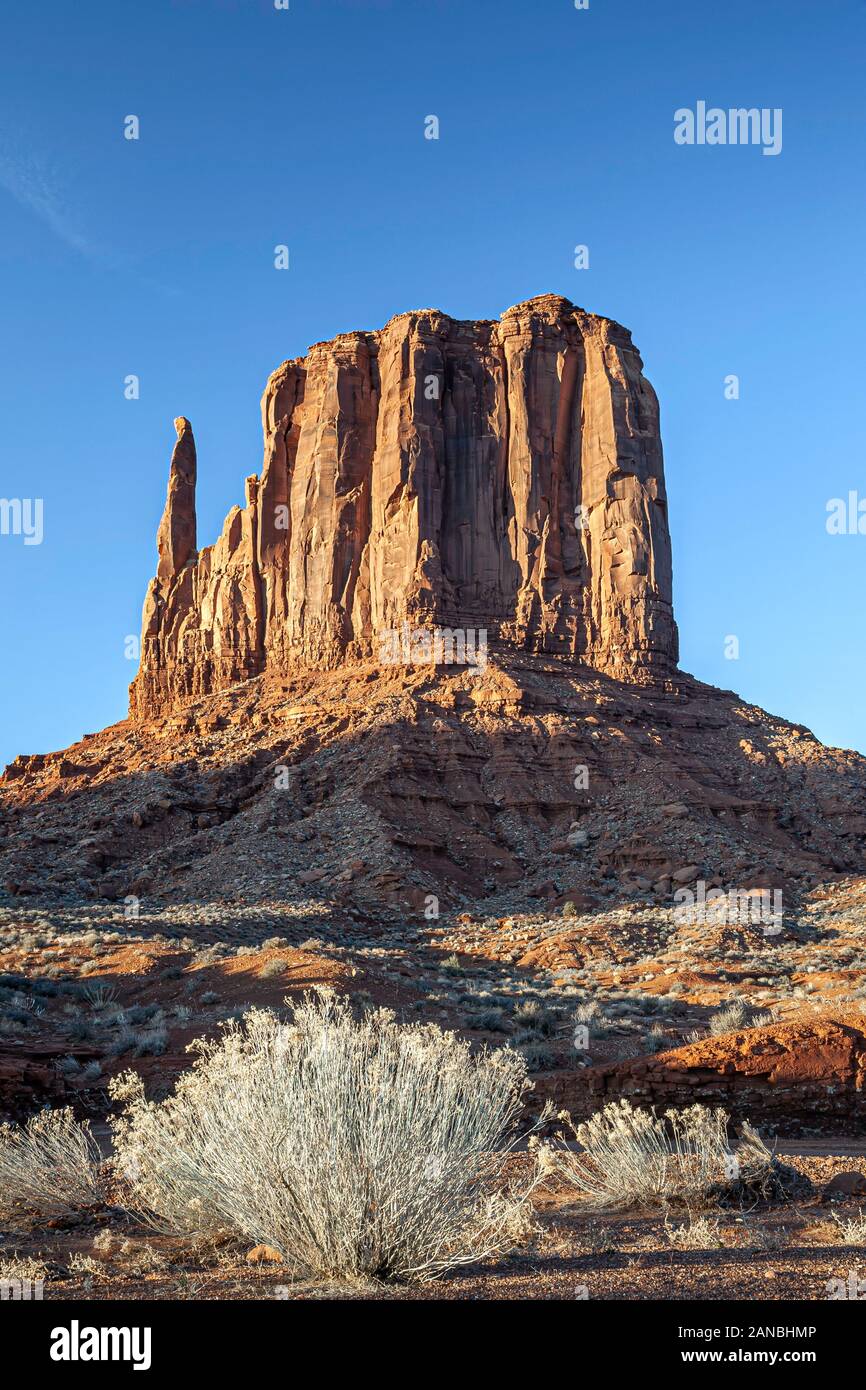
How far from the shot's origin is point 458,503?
6034 cm

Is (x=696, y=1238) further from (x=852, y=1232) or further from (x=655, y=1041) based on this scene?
(x=655, y=1041)

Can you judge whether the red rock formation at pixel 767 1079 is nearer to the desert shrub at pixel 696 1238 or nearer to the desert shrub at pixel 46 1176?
the desert shrub at pixel 696 1238

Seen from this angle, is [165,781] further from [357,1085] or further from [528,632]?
[357,1085]

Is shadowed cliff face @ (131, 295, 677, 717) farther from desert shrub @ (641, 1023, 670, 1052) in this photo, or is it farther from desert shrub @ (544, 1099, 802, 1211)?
desert shrub @ (544, 1099, 802, 1211)

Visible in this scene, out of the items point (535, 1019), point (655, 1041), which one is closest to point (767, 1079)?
point (655, 1041)

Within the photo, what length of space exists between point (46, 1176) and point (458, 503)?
5341cm

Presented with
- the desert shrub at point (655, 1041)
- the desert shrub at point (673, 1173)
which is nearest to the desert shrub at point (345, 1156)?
the desert shrub at point (673, 1173)

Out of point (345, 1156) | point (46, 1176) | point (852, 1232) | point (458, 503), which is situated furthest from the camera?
point (458, 503)

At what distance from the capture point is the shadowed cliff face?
58031 mm

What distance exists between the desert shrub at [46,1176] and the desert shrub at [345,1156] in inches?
66.7

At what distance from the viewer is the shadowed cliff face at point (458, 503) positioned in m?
58.0

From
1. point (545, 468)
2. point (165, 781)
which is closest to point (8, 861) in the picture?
point (165, 781)

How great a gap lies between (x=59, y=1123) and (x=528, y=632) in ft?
161

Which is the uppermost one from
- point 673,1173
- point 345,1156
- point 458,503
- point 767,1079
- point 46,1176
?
point 458,503
